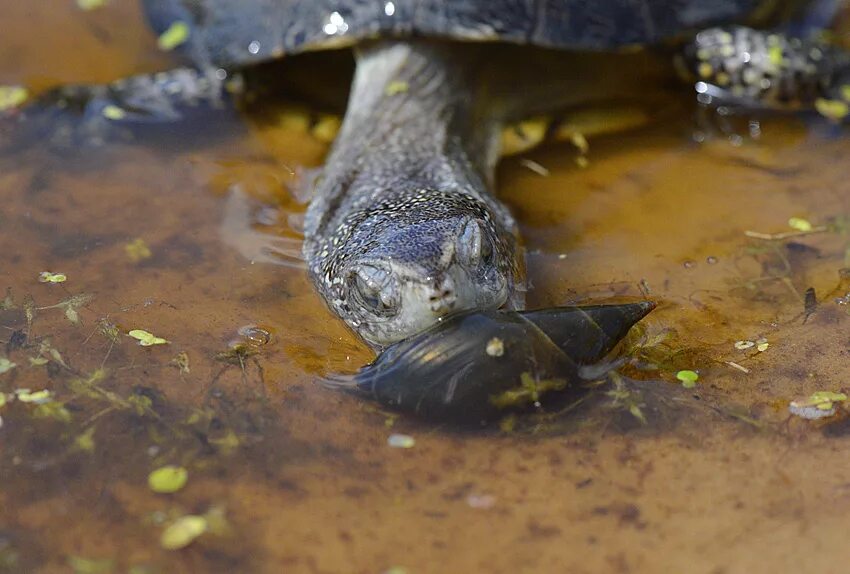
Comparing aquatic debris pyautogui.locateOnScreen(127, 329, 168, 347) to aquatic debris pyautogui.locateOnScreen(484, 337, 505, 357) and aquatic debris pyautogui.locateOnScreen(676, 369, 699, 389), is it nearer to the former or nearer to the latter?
aquatic debris pyautogui.locateOnScreen(484, 337, 505, 357)

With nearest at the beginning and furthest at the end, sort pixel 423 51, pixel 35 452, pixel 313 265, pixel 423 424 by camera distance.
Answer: pixel 35 452 < pixel 423 424 < pixel 313 265 < pixel 423 51

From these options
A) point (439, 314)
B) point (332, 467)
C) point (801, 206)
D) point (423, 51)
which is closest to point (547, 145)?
point (423, 51)

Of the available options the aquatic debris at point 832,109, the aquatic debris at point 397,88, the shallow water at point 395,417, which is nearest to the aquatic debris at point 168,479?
the shallow water at point 395,417

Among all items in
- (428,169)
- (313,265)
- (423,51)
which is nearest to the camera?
(313,265)

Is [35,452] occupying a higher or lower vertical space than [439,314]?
lower

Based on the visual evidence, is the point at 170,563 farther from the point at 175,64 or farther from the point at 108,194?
the point at 175,64

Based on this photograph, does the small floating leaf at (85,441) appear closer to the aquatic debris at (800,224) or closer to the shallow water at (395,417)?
the shallow water at (395,417)

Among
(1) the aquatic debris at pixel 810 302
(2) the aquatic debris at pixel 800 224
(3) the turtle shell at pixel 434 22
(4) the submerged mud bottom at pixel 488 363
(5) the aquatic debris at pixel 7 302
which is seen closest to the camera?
(4) the submerged mud bottom at pixel 488 363
